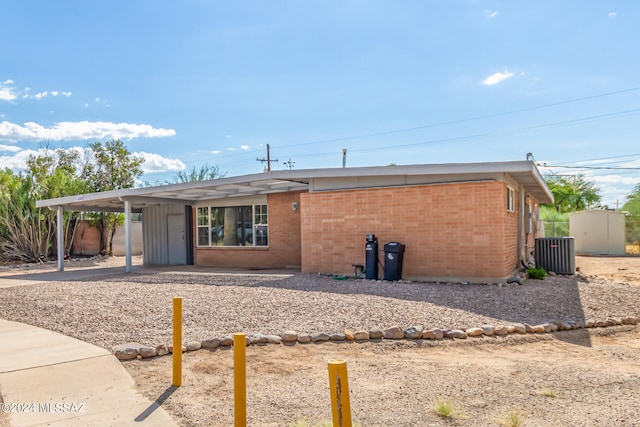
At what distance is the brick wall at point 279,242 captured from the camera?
16.4 m

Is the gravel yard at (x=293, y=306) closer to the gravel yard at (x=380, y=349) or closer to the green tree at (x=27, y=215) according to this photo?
the gravel yard at (x=380, y=349)

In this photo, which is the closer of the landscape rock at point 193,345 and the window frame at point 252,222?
the landscape rock at point 193,345

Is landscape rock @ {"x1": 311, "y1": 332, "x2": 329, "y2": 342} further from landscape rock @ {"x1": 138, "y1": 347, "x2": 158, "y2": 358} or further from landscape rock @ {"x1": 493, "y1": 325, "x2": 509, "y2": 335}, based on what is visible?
landscape rock @ {"x1": 493, "y1": 325, "x2": 509, "y2": 335}

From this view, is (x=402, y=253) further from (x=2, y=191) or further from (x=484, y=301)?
(x=2, y=191)

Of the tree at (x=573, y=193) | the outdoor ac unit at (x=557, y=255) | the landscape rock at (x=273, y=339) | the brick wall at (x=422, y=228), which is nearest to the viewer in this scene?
the landscape rock at (x=273, y=339)

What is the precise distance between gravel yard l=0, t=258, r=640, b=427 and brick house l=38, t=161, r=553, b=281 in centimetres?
103

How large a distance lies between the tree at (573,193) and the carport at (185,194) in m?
33.6

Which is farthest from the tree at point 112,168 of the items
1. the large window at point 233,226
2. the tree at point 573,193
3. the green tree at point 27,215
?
the tree at point 573,193

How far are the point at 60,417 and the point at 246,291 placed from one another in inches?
254

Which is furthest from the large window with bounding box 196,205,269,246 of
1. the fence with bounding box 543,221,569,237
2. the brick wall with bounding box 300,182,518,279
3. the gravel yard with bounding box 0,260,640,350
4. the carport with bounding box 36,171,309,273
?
the fence with bounding box 543,221,569,237

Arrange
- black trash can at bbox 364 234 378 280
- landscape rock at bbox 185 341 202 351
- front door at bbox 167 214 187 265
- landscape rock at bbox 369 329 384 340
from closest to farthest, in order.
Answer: landscape rock at bbox 185 341 202 351, landscape rock at bbox 369 329 384 340, black trash can at bbox 364 234 378 280, front door at bbox 167 214 187 265

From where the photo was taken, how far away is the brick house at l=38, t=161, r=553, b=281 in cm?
1156

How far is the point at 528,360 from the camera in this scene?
5941 millimetres

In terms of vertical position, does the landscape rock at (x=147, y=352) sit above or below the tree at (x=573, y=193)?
below
